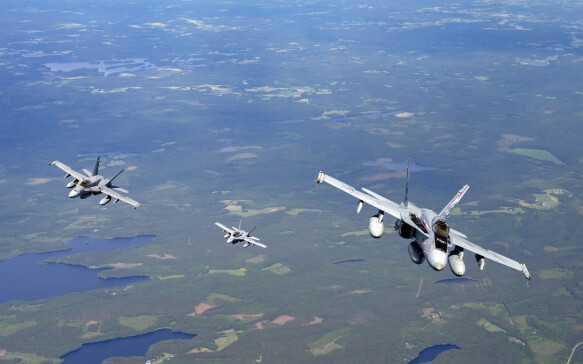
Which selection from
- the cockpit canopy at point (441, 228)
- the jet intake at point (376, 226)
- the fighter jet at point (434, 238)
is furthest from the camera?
the jet intake at point (376, 226)

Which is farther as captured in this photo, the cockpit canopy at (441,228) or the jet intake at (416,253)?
the jet intake at (416,253)

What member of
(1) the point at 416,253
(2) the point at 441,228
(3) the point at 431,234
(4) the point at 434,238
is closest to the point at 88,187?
(1) the point at 416,253

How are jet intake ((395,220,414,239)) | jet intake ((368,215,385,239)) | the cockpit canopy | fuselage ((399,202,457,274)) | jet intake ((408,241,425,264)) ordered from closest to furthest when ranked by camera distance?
fuselage ((399,202,457,274)) < the cockpit canopy < jet intake ((408,241,425,264)) < jet intake ((368,215,385,239)) < jet intake ((395,220,414,239))

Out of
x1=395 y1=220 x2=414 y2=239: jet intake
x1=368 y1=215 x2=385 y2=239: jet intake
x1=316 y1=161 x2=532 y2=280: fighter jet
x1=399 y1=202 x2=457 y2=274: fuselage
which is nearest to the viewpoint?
x1=399 y1=202 x2=457 y2=274: fuselage

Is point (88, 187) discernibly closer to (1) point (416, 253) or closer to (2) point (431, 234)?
(1) point (416, 253)

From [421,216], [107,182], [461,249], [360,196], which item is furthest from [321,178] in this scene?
[107,182]

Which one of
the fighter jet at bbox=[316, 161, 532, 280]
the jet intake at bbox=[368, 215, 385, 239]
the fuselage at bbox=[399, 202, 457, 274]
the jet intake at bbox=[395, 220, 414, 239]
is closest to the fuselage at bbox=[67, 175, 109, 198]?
the fighter jet at bbox=[316, 161, 532, 280]

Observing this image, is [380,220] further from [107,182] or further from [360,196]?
[107,182]

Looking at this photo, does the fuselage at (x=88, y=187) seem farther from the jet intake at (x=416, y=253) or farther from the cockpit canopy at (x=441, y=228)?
the cockpit canopy at (x=441, y=228)

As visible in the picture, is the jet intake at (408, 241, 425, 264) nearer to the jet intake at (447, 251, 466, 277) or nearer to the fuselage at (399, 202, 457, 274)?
the fuselage at (399, 202, 457, 274)

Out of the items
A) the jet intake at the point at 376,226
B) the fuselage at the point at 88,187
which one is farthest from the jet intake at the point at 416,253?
the fuselage at the point at 88,187

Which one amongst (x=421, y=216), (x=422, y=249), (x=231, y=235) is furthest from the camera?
(x=231, y=235)
